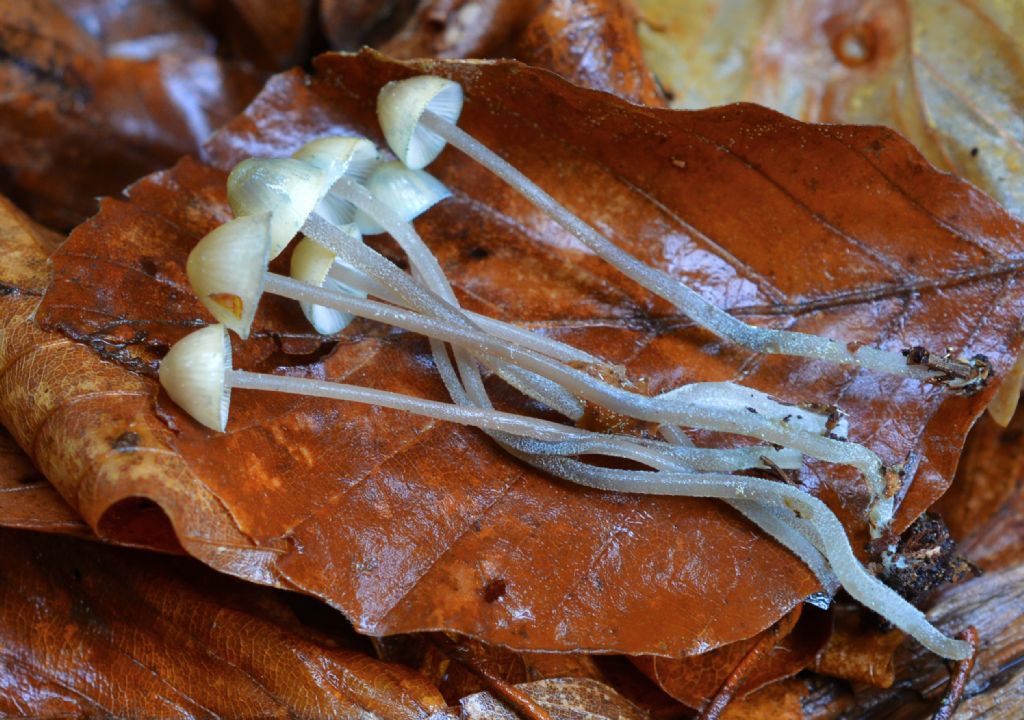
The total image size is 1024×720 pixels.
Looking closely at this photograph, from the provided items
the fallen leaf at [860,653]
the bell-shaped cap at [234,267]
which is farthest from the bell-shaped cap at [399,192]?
the fallen leaf at [860,653]

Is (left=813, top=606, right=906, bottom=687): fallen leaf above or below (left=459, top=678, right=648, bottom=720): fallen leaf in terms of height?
above

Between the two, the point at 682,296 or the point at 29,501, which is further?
the point at 682,296

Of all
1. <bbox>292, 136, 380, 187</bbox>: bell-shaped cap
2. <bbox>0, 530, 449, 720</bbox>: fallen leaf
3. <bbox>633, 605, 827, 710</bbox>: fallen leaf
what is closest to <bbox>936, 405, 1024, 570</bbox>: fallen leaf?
<bbox>633, 605, 827, 710</bbox>: fallen leaf

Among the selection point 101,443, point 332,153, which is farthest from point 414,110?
point 101,443

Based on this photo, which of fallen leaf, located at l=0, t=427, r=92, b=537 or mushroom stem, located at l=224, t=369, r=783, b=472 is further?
mushroom stem, located at l=224, t=369, r=783, b=472

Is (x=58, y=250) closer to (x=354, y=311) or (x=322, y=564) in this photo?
(x=354, y=311)

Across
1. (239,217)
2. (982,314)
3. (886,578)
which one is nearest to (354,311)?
(239,217)

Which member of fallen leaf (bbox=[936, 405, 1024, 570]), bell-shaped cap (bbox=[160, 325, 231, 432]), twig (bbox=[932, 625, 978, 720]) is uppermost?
bell-shaped cap (bbox=[160, 325, 231, 432])

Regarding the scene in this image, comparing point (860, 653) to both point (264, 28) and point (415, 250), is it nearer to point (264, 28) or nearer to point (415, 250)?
point (415, 250)

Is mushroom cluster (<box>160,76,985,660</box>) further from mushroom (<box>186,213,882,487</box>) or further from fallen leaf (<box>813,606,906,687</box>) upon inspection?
fallen leaf (<box>813,606,906,687</box>)
